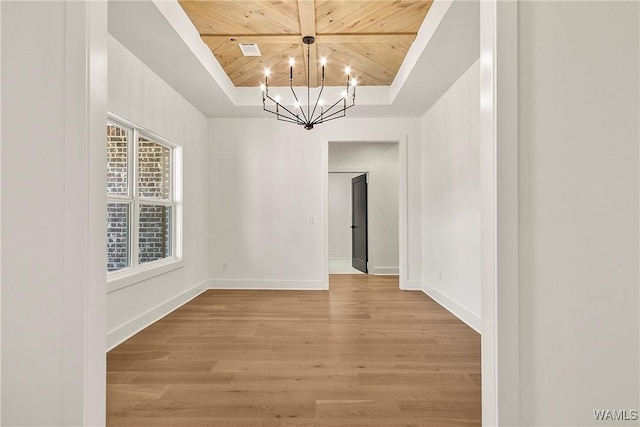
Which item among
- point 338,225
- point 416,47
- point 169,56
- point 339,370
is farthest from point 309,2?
point 338,225

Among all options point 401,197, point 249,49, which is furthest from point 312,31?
point 401,197

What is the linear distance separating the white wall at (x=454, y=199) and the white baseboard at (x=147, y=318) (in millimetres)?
3172

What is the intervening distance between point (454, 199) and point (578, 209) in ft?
9.51

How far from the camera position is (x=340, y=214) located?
31.4ft

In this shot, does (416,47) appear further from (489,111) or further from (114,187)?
(114,187)

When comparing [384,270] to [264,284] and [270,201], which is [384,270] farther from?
[270,201]

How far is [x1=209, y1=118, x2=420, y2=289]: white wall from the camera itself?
5.22 metres

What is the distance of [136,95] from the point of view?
3.26 meters

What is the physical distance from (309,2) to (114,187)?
7.41ft

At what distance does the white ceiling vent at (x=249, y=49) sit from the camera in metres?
3.46

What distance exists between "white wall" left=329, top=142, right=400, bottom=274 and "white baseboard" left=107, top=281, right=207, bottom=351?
3.46 m

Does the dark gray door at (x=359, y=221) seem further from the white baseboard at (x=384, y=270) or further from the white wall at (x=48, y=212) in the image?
the white wall at (x=48, y=212)

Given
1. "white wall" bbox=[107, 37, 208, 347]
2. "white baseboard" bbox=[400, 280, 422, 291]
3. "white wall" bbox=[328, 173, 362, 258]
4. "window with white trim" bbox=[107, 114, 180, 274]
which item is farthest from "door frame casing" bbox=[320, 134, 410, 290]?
"white wall" bbox=[328, 173, 362, 258]

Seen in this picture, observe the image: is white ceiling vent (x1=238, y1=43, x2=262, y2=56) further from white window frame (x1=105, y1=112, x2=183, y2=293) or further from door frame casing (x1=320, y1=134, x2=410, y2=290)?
door frame casing (x1=320, y1=134, x2=410, y2=290)
